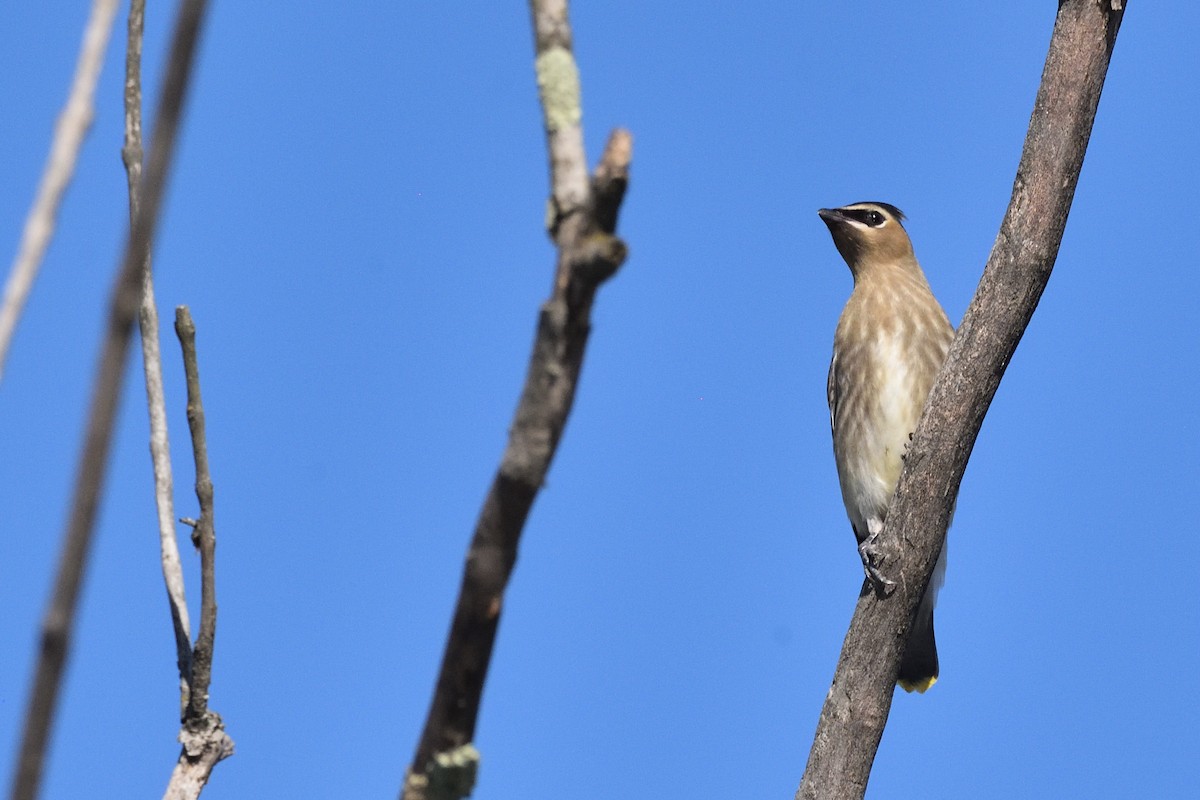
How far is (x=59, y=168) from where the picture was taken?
4.87ft

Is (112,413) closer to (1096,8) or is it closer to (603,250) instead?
(603,250)

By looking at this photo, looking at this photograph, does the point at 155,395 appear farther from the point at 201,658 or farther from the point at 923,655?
the point at 923,655

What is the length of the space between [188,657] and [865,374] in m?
4.94

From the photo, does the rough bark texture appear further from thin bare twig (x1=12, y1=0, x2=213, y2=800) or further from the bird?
thin bare twig (x1=12, y1=0, x2=213, y2=800)

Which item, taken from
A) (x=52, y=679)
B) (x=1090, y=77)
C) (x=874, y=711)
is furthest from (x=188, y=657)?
(x=1090, y=77)

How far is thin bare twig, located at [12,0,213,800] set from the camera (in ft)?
3.88

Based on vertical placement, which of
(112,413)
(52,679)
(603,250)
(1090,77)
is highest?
(1090,77)

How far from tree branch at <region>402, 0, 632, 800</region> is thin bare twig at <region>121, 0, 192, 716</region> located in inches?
45.4

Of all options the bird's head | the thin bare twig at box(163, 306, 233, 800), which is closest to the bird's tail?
the bird's head

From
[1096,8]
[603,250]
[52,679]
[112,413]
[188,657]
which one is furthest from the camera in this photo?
[1096,8]

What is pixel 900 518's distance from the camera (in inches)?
203

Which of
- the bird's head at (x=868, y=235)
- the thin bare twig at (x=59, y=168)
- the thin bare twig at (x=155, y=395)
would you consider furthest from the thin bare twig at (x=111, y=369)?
the bird's head at (x=868, y=235)

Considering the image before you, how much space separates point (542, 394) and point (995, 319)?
10.5 ft

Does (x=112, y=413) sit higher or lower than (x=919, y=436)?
lower
